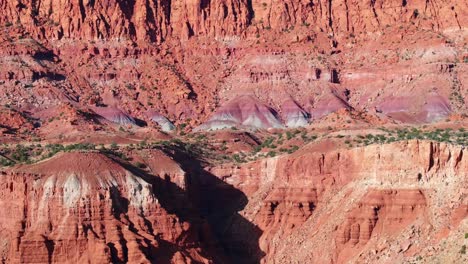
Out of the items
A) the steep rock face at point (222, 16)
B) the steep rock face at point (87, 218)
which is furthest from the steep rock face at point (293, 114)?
the steep rock face at point (87, 218)

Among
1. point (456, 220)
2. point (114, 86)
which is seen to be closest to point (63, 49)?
point (114, 86)

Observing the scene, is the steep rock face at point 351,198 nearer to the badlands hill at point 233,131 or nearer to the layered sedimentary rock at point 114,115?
the badlands hill at point 233,131

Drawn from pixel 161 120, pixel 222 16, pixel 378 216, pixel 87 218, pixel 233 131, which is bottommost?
pixel 161 120

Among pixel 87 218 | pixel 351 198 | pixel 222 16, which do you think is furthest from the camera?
pixel 222 16

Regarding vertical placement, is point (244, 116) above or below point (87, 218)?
below

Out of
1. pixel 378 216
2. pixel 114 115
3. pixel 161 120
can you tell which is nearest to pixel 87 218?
pixel 378 216

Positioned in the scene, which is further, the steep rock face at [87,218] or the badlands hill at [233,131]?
the badlands hill at [233,131]

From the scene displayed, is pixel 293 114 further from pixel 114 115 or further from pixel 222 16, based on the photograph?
pixel 114 115

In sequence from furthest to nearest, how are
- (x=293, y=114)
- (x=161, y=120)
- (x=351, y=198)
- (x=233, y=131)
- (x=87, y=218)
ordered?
(x=293, y=114), (x=161, y=120), (x=233, y=131), (x=351, y=198), (x=87, y=218)

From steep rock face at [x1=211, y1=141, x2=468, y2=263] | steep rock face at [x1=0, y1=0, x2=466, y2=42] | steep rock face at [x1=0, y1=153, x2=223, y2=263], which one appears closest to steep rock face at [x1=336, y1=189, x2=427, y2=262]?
steep rock face at [x1=211, y1=141, x2=468, y2=263]
